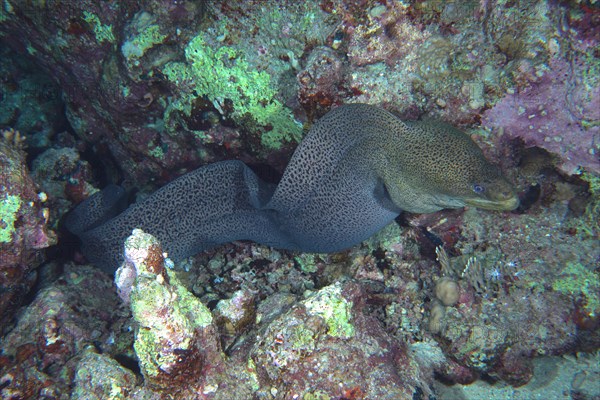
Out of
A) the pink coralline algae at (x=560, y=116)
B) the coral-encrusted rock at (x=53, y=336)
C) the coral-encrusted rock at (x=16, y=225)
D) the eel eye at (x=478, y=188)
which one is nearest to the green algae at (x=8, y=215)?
the coral-encrusted rock at (x=16, y=225)

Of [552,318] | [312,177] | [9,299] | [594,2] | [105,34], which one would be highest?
[105,34]

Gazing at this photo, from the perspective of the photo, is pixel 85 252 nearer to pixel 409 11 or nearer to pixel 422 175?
pixel 422 175

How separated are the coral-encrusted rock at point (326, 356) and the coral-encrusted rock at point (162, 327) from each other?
1.26 feet

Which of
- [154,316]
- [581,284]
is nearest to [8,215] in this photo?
[154,316]

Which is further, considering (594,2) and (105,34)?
(105,34)

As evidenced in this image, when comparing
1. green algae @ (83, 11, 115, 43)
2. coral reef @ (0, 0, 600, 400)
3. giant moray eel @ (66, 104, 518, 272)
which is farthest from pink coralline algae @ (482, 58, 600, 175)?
green algae @ (83, 11, 115, 43)

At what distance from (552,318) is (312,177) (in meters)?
2.73

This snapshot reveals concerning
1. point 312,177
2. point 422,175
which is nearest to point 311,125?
point 312,177

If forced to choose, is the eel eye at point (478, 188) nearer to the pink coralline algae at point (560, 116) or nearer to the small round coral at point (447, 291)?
the pink coralline algae at point (560, 116)

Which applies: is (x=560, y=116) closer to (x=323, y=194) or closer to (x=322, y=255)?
(x=323, y=194)

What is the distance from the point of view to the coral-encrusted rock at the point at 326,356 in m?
2.33

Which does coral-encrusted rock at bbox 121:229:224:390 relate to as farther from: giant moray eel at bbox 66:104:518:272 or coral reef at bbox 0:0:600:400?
giant moray eel at bbox 66:104:518:272

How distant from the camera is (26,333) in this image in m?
3.28

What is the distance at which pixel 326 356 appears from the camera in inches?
94.3
